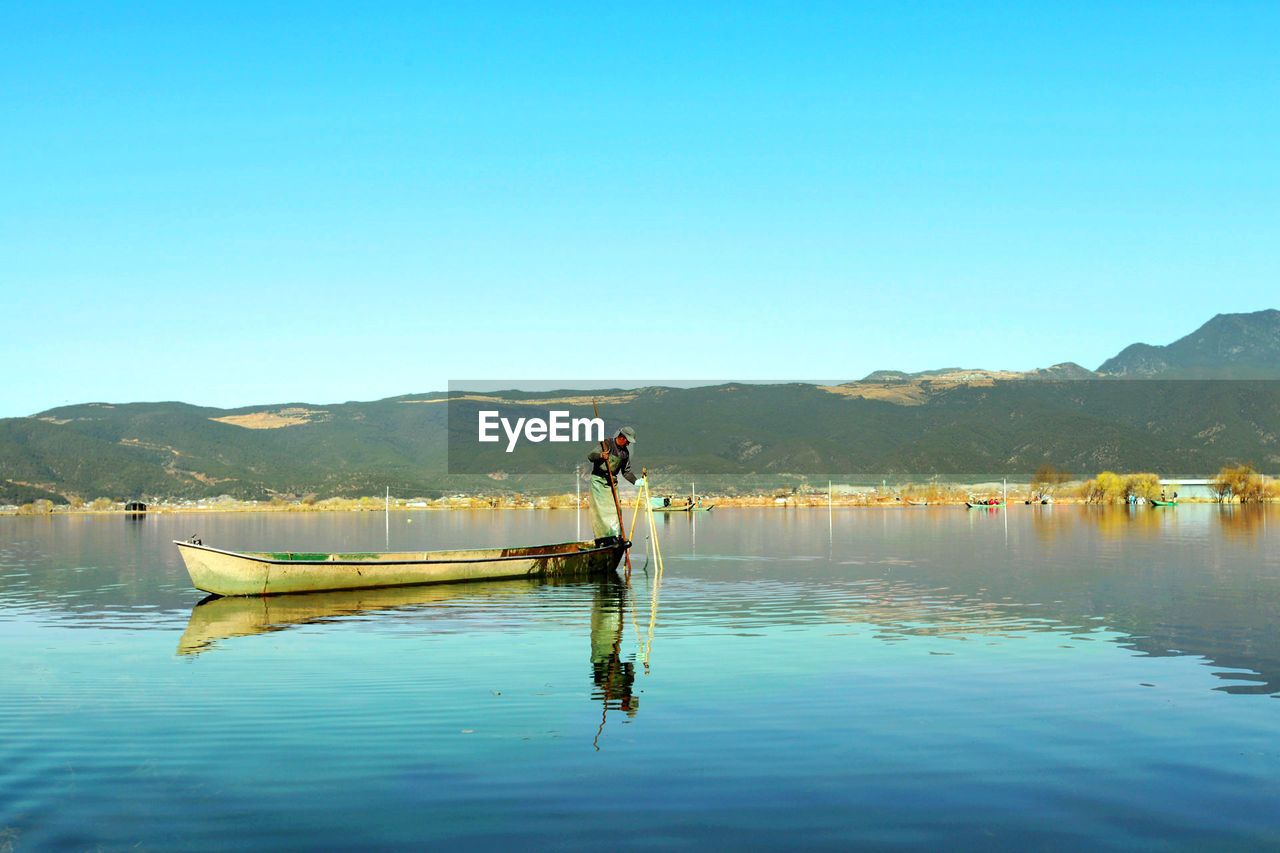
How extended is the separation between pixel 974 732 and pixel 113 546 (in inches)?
2611

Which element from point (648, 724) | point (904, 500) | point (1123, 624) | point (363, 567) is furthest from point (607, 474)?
point (904, 500)

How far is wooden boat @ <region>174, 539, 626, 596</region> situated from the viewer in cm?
3131

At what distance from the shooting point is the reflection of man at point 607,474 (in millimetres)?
38250

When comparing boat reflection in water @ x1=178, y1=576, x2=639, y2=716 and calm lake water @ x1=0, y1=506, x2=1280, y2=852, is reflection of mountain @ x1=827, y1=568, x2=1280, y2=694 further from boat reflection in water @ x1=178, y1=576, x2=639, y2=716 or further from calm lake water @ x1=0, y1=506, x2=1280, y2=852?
boat reflection in water @ x1=178, y1=576, x2=639, y2=716

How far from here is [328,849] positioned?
889 cm

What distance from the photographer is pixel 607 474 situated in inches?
1543

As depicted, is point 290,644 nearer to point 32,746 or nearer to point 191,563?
point 32,746

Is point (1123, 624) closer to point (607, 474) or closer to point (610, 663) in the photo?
point (610, 663)

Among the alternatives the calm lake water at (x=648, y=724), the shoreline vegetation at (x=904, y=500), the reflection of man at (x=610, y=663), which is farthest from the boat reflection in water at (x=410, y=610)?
the shoreline vegetation at (x=904, y=500)

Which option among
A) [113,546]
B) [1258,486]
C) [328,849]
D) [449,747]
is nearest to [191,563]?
[449,747]

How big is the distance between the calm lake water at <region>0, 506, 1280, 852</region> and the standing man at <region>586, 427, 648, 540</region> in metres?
8.85

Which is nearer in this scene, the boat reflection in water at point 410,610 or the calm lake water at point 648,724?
the calm lake water at point 648,724

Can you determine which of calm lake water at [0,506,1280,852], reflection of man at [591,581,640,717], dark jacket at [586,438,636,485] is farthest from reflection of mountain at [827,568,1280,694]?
dark jacket at [586,438,636,485]

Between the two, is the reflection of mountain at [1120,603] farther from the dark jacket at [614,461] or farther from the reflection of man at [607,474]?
the reflection of man at [607,474]
